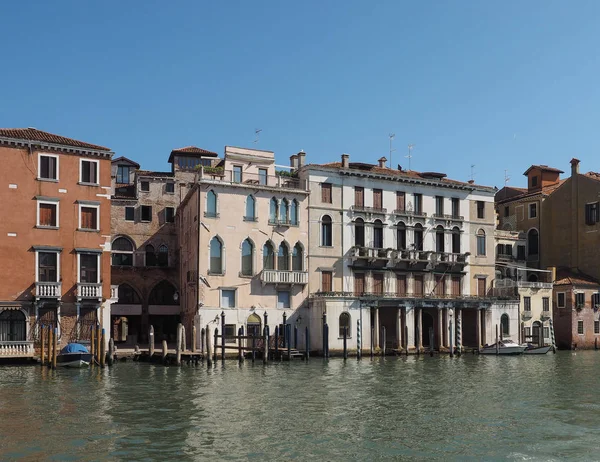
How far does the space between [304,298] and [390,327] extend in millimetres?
6501

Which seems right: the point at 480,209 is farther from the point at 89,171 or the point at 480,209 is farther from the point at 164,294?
the point at 89,171

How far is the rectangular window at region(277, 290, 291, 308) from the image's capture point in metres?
45.1

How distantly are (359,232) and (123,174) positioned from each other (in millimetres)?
16976

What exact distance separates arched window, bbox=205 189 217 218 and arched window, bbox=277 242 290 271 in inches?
174

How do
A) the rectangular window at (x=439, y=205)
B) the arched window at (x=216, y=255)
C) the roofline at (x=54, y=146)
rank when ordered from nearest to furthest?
the roofline at (x=54, y=146) → the arched window at (x=216, y=255) → the rectangular window at (x=439, y=205)

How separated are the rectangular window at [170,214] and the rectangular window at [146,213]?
1060 mm

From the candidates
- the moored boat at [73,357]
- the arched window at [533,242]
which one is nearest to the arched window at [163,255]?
the moored boat at [73,357]

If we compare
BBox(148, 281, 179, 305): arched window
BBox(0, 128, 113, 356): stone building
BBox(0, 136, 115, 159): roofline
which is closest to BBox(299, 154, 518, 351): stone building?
BBox(148, 281, 179, 305): arched window

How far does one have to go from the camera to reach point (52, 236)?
1516 inches

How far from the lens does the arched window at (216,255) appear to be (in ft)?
142

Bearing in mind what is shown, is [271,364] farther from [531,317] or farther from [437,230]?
[531,317]

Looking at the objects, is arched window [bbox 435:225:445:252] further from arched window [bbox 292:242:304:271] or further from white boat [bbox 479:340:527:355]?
arched window [bbox 292:242:304:271]

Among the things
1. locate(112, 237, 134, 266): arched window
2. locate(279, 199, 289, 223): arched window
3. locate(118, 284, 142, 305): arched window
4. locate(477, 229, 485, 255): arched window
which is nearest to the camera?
locate(279, 199, 289, 223): arched window

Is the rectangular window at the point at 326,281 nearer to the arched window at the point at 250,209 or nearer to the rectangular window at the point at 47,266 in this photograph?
the arched window at the point at 250,209
